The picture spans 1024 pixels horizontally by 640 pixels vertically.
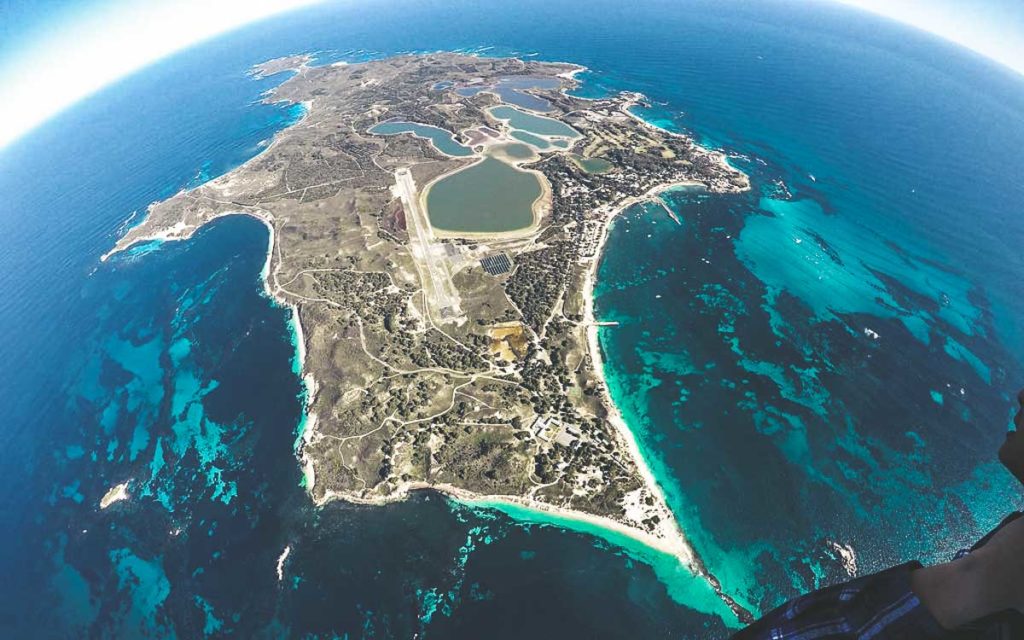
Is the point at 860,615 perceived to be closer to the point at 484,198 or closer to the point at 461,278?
the point at 461,278

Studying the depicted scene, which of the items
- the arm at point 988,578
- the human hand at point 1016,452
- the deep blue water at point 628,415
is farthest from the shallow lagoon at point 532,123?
the arm at point 988,578

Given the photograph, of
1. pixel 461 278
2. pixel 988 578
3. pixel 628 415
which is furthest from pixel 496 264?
pixel 988 578

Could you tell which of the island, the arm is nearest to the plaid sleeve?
the arm

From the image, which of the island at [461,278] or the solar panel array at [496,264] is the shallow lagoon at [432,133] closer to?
the island at [461,278]

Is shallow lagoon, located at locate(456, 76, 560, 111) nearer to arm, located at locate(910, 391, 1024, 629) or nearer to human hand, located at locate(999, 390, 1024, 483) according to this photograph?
human hand, located at locate(999, 390, 1024, 483)

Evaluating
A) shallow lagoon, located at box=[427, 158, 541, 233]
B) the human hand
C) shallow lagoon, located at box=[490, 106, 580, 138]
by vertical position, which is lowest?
shallow lagoon, located at box=[427, 158, 541, 233]

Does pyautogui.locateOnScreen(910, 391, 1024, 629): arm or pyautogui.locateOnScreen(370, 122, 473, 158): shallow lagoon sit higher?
pyautogui.locateOnScreen(910, 391, 1024, 629): arm
